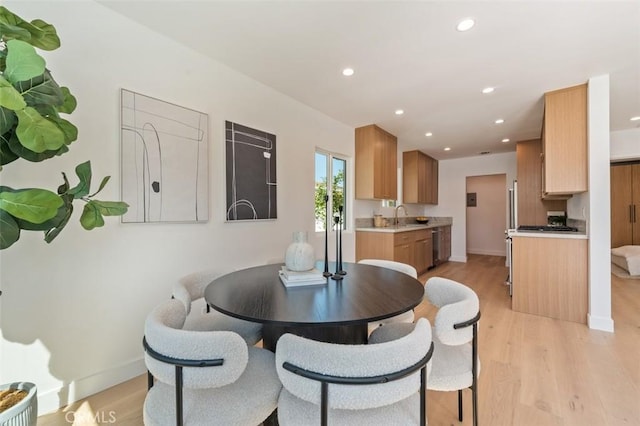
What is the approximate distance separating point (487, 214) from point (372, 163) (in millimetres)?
5179

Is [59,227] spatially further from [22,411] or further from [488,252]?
[488,252]

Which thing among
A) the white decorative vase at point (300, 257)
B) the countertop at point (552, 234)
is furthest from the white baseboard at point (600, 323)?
the white decorative vase at point (300, 257)

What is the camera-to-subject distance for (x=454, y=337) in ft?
3.66

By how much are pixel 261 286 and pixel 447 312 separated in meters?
0.89

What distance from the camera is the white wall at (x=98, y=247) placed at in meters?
1.52

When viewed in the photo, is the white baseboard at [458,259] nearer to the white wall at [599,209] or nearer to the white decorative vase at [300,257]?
the white wall at [599,209]

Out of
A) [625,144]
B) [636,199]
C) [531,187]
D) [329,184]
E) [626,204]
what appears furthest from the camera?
[626,204]

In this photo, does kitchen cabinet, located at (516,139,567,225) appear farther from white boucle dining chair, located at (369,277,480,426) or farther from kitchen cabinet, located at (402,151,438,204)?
white boucle dining chair, located at (369,277,480,426)

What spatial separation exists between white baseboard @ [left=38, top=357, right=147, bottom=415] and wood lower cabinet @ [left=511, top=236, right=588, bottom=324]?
387 cm

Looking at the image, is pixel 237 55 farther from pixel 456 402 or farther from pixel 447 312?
pixel 456 402

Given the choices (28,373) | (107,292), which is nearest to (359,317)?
(107,292)

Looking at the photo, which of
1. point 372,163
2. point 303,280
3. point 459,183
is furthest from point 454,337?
point 459,183

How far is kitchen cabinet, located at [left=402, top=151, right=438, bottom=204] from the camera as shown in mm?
5734

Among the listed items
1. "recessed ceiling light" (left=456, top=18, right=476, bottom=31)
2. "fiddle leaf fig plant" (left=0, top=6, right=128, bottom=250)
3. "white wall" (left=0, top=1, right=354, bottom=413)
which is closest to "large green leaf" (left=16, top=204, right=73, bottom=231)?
"fiddle leaf fig plant" (left=0, top=6, right=128, bottom=250)
